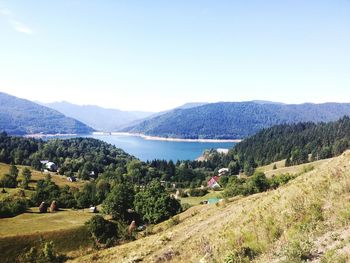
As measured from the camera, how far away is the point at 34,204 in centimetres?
7988

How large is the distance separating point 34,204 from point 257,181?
171 feet

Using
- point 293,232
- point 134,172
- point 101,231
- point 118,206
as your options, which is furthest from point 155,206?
point 134,172

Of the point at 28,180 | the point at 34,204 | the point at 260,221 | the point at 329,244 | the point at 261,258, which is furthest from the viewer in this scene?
the point at 28,180

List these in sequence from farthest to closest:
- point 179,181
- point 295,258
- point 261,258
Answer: point 179,181
point 261,258
point 295,258

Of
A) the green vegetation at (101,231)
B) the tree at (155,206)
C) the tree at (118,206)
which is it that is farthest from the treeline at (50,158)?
the green vegetation at (101,231)

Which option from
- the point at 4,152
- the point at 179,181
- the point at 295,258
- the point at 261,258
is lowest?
the point at 179,181

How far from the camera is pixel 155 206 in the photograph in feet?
221

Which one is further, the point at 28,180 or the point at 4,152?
the point at 4,152

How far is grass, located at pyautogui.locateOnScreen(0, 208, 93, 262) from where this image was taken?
4922 cm

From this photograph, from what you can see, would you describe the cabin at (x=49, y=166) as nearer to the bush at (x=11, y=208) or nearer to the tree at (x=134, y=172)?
the tree at (x=134, y=172)

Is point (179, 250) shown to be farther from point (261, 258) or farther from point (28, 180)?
point (28, 180)

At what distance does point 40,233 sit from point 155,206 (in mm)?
22319

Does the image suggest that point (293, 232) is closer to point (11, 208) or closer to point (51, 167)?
point (11, 208)

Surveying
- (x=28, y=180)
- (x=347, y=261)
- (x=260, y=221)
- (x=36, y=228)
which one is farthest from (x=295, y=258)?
(x=28, y=180)
